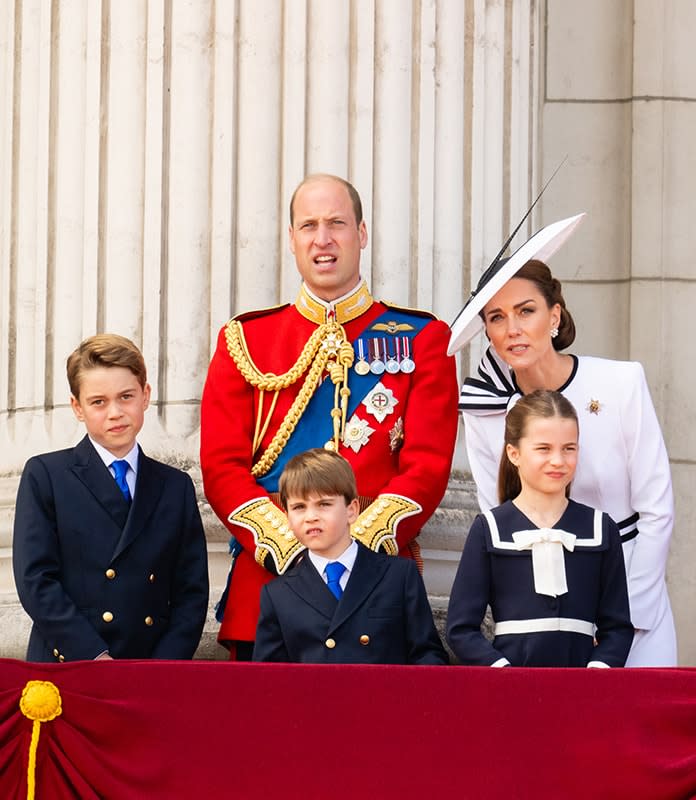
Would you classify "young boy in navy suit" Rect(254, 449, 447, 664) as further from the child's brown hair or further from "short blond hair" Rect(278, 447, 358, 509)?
the child's brown hair

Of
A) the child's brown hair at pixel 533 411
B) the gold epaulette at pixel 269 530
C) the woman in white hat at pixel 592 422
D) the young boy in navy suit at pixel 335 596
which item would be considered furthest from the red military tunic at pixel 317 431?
the child's brown hair at pixel 533 411

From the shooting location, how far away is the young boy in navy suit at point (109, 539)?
4.85 meters

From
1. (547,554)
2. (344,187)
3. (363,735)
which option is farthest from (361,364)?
(363,735)

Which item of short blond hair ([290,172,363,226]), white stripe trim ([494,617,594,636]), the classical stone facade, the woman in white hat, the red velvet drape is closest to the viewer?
the red velvet drape

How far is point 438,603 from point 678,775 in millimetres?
1897

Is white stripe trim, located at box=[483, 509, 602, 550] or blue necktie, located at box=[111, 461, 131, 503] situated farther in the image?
blue necktie, located at box=[111, 461, 131, 503]

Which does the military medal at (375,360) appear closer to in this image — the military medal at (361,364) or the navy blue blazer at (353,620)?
the military medal at (361,364)

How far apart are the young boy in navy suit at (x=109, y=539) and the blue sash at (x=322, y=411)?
1.02 ft

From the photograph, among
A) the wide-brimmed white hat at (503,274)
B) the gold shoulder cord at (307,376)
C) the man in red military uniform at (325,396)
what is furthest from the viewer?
the gold shoulder cord at (307,376)

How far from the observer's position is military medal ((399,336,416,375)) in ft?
17.8

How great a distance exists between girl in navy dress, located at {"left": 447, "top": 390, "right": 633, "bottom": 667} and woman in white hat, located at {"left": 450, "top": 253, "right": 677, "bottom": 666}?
10.9 inches

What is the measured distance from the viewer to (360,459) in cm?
531

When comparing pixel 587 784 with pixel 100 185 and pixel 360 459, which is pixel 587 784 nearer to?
pixel 360 459

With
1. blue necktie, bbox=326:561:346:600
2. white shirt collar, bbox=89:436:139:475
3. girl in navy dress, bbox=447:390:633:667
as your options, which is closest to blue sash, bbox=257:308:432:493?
white shirt collar, bbox=89:436:139:475
